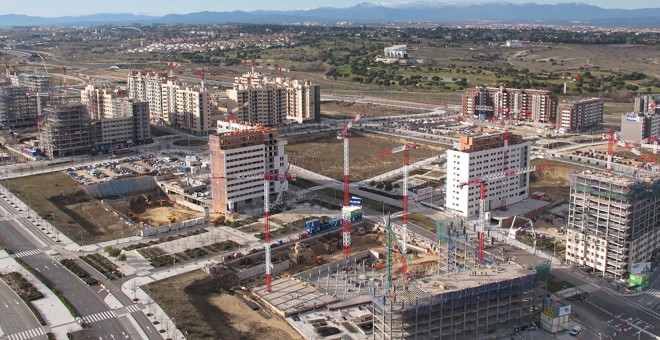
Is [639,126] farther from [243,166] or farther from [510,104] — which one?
[243,166]

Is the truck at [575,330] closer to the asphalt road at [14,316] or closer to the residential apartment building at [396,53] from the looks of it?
the asphalt road at [14,316]

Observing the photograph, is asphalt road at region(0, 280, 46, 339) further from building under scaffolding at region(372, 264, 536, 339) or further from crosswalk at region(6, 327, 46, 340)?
building under scaffolding at region(372, 264, 536, 339)

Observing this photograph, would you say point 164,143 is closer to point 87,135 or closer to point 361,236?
point 87,135

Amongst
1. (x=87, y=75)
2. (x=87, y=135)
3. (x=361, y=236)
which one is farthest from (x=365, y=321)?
(x=87, y=75)

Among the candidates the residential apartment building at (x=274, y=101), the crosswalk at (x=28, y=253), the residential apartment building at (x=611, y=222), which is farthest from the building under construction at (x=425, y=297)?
the residential apartment building at (x=274, y=101)

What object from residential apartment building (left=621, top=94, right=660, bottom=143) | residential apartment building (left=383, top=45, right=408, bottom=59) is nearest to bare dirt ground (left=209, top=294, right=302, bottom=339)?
residential apartment building (left=621, top=94, right=660, bottom=143)
